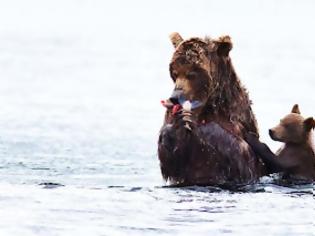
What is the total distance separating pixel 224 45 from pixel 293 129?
1.12 meters

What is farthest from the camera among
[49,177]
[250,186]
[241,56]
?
[241,56]

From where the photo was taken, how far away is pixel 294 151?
12062 millimetres

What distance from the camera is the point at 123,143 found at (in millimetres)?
15859

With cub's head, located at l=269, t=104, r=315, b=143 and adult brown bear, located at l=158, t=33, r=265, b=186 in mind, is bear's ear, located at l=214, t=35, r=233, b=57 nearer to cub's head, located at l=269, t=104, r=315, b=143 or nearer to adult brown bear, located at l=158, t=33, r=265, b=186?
adult brown bear, located at l=158, t=33, r=265, b=186

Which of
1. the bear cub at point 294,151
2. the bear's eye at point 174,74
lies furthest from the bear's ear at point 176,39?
the bear cub at point 294,151

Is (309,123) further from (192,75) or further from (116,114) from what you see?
(116,114)

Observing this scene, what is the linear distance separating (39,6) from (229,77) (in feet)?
82.5

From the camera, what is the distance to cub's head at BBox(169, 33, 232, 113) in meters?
11.3

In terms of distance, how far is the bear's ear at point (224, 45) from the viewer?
1131cm

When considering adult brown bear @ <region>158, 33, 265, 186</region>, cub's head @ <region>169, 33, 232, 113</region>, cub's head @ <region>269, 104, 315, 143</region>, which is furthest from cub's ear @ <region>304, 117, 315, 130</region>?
cub's head @ <region>169, 33, 232, 113</region>

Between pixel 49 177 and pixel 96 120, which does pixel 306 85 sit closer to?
pixel 96 120

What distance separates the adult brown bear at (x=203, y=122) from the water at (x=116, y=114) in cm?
23

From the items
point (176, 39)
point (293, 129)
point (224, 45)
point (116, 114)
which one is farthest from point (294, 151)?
point (116, 114)

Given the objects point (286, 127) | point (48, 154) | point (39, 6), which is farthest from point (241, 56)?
point (286, 127)
